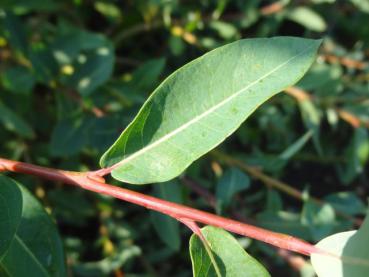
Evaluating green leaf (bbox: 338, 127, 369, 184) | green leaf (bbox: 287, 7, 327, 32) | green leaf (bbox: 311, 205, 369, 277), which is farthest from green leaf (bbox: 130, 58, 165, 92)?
green leaf (bbox: 311, 205, 369, 277)

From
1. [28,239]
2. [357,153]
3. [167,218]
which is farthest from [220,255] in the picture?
[357,153]

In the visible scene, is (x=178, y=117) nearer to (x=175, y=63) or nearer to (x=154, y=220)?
(x=154, y=220)

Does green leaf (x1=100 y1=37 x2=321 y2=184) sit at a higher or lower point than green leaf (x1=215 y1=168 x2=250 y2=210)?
higher

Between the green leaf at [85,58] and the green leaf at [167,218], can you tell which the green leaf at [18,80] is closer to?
the green leaf at [85,58]

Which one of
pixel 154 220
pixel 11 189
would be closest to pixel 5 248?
pixel 11 189

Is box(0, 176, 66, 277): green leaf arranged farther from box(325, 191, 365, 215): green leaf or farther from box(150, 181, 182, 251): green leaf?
box(325, 191, 365, 215): green leaf

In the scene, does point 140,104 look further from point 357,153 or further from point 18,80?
point 357,153

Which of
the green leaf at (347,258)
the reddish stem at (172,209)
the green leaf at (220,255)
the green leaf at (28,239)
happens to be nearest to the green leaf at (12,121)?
the green leaf at (28,239)
